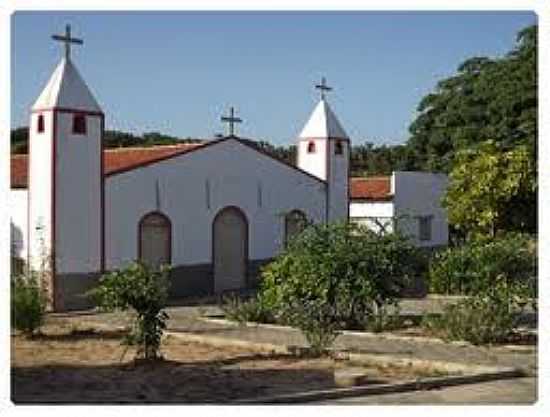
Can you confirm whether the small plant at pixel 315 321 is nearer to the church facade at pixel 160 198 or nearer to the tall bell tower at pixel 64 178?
the church facade at pixel 160 198

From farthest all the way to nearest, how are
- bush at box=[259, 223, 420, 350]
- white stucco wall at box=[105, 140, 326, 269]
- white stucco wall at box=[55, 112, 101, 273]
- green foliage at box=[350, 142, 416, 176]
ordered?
green foliage at box=[350, 142, 416, 176]
white stucco wall at box=[105, 140, 326, 269]
white stucco wall at box=[55, 112, 101, 273]
bush at box=[259, 223, 420, 350]

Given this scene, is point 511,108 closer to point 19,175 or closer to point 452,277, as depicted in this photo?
point 452,277

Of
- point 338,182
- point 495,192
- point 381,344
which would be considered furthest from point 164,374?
point 338,182

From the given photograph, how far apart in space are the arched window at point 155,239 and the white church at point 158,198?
0.03 metres

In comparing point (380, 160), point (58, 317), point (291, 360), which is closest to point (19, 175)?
point (58, 317)

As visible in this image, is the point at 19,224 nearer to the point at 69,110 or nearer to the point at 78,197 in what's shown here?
the point at 78,197

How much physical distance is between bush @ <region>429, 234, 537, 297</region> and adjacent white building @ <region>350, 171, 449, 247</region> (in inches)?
241

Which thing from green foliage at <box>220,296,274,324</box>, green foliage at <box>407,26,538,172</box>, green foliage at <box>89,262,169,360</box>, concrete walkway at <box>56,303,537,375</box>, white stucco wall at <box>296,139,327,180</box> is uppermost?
green foliage at <box>407,26,538,172</box>

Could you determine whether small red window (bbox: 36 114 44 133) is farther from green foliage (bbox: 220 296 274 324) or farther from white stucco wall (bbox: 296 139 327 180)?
white stucco wall (bbox: 296 139 327 180)

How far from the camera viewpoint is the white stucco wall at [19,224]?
74.2 ft

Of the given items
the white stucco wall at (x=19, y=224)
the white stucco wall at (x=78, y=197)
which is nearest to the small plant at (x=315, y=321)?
the white stucco wall at (x=78, y=197)

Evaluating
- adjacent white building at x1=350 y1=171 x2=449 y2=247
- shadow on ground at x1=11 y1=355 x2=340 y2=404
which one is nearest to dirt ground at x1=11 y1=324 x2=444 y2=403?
shadow on ground at x1=11 y1=355 x2=340 y2=404

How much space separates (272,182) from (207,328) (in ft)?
31.4

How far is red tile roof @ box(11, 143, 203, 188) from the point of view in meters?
23.8
